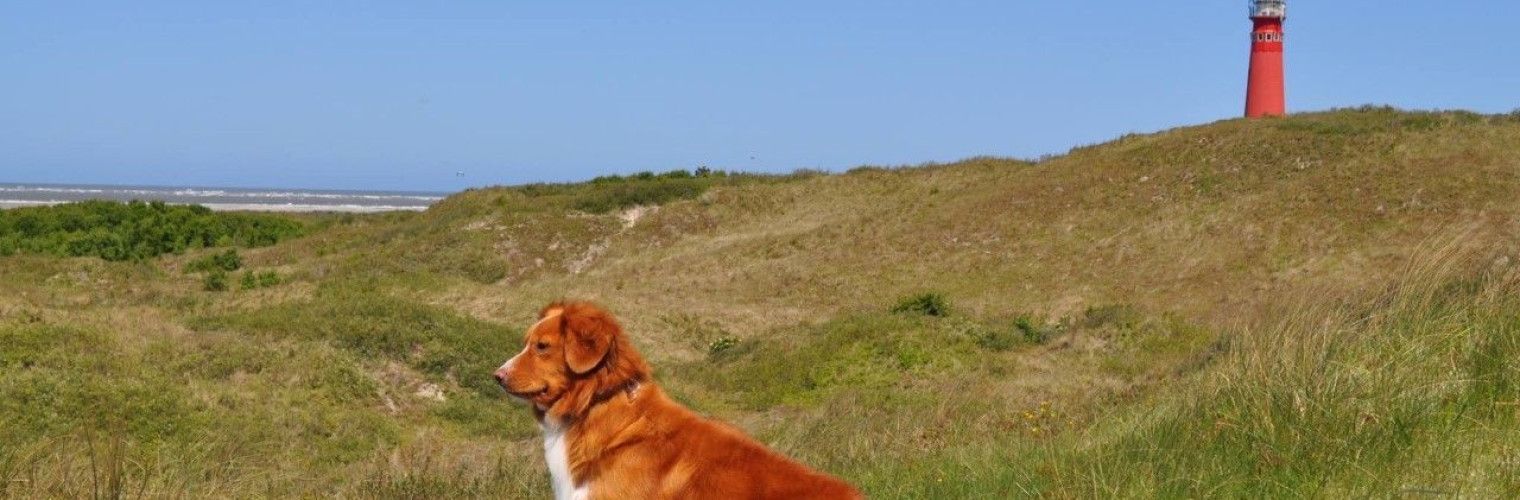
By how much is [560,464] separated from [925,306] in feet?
78.4

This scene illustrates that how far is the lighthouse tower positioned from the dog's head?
50.4 metres

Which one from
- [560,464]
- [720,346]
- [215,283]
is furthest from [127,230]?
[560,464]

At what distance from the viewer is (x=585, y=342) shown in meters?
5.66

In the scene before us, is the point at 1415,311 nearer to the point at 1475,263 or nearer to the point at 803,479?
the point at 1475,263

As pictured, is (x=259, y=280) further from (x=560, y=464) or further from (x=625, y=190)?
(x=560, y=464)

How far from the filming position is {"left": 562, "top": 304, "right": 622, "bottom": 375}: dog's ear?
5656mm

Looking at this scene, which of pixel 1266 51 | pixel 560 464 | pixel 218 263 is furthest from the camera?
pixel 1266 51

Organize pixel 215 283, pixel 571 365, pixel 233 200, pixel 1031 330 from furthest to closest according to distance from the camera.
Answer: pixel 233 200 < pixel 215 283 < pixel 1031 330 < pixel 571 365

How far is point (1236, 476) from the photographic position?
6555mm

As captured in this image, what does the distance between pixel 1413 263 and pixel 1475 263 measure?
3.37 feet

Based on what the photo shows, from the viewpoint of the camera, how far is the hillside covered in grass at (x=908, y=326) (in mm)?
7422

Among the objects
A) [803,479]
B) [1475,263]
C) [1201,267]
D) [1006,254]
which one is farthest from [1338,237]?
[803,479]

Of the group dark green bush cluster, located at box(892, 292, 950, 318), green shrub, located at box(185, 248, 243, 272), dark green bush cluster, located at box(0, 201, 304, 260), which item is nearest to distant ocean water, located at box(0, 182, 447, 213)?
dark green bush cluster, located at box(0, 201, 304, 260)

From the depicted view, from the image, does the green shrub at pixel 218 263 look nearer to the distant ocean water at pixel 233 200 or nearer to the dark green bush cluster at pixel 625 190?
the dark green bush cluster at pixel 625 190
